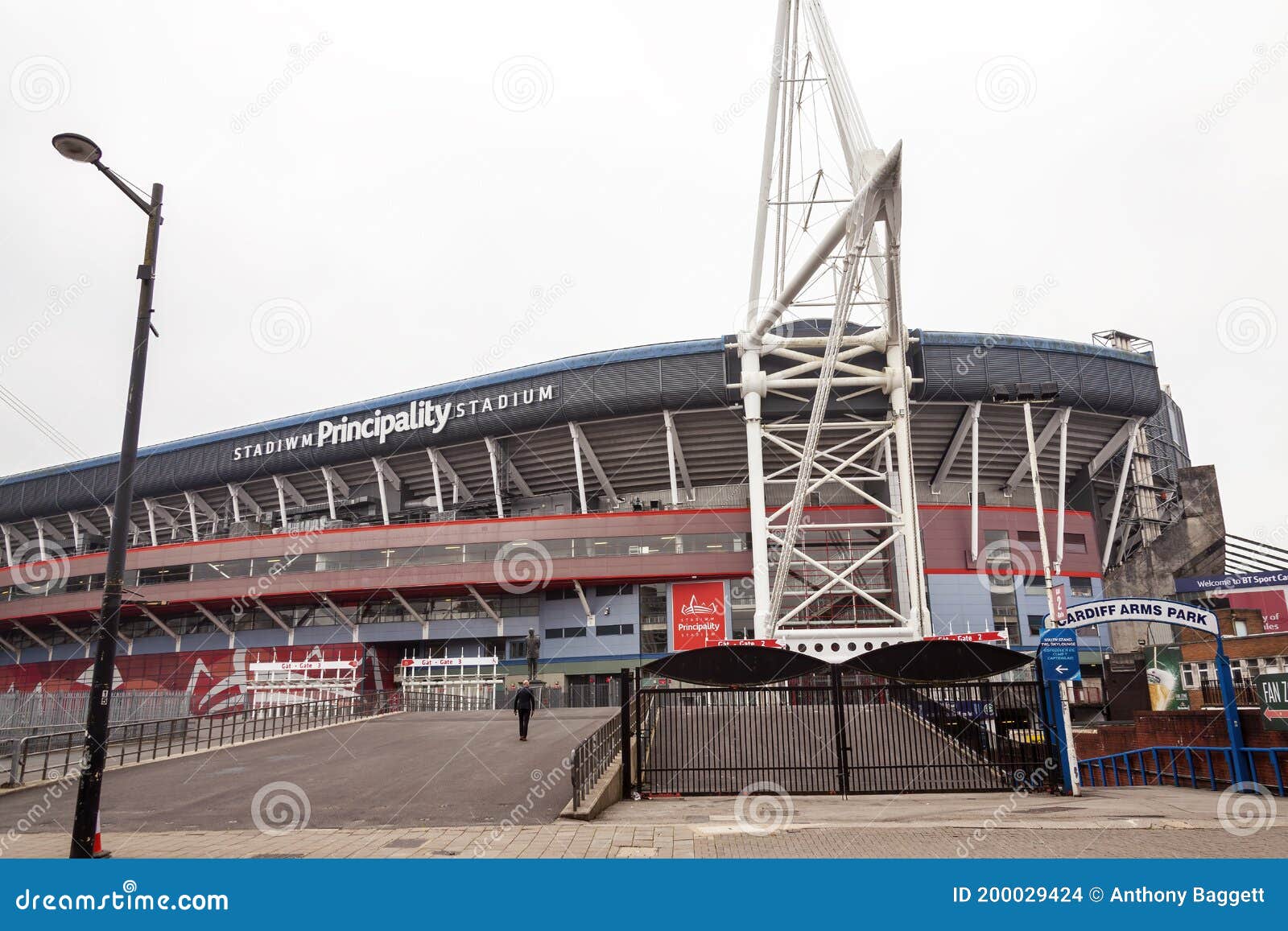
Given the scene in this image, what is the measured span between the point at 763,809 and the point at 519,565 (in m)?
38.7

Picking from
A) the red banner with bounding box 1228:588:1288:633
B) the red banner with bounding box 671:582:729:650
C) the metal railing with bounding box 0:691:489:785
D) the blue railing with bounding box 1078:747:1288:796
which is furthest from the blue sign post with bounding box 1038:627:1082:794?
the red banner with bounding box 1228:588:1288:633

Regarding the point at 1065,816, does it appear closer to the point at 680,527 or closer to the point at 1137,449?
the point at 680,527

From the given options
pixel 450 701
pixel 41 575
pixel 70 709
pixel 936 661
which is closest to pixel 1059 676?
pixel 936 661

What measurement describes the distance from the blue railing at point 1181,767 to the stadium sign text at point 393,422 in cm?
3618

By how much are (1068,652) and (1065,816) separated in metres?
4.06

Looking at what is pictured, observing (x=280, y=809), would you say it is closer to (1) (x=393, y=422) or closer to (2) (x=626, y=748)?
(2) (x=626, y=748)

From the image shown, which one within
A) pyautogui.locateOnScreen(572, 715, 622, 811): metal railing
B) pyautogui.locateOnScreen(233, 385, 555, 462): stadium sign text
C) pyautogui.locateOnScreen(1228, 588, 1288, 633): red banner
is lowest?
pyautogui.locateOnScreen(572, 715, 622, 811): metal railing

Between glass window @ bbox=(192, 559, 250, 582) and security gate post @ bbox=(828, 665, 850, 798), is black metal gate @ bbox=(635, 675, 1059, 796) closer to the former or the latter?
security gate post @ bbox=(828, 665, 850, 798)

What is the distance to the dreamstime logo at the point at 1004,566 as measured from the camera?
49.8 m

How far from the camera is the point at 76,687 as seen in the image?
64125 millimetres

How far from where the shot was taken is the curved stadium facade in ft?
161

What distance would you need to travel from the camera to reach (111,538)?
989cm

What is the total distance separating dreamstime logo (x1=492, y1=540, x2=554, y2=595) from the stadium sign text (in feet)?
28.4

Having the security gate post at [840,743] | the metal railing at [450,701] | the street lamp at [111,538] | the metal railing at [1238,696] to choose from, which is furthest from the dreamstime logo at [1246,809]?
the metal railing at [450,701]
